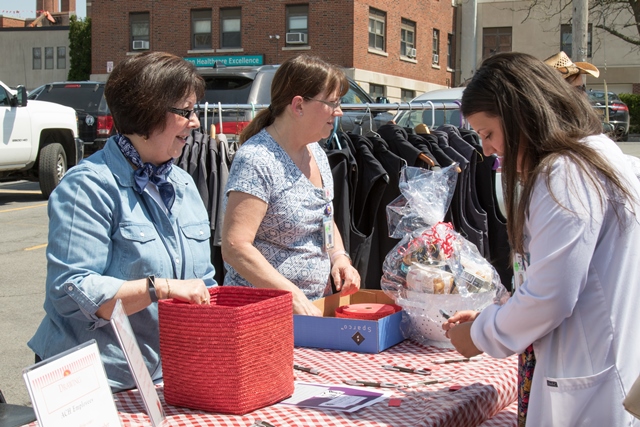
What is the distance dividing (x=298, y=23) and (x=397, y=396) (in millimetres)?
30084

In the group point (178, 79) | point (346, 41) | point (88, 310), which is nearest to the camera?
point (88, 310)

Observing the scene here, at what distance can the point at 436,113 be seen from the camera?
9.70m

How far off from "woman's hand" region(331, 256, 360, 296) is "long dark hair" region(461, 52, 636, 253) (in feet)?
4.05

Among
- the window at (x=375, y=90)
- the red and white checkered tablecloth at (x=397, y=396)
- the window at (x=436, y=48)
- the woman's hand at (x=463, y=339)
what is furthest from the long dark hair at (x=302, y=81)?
the window at (x=436, y=48)

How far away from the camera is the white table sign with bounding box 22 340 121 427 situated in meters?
1.48

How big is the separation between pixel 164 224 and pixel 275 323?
553 millimetres

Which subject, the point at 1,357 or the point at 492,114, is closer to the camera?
the point at 492,114

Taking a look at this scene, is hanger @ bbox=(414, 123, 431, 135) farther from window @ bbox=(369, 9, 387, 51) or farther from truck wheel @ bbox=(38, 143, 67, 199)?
window @ bbox=(369, 9, 387, 51)

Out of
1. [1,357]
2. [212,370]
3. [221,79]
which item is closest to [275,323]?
[212,370]

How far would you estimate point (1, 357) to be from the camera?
16.9 feet

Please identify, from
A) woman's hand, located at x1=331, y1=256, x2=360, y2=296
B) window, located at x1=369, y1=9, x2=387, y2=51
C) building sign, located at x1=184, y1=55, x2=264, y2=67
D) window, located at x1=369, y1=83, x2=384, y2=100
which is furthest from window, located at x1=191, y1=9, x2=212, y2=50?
woman's hand, located at x1=331, y1=256, x2=360, y2=296

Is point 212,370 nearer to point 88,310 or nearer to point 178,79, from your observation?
point 88,310

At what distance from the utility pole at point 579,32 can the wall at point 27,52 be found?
3653 centimetres

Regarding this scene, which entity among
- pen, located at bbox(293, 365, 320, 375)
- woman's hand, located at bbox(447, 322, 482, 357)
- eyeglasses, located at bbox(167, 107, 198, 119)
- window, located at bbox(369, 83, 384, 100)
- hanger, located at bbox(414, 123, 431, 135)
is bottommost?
pen, located at bbox(293, 365, 320, 375)
